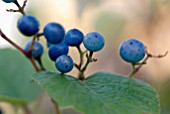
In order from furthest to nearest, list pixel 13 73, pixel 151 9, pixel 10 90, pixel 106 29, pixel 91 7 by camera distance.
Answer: pixel 91 7, pixel 106 29, pixel 151 9, pixel 13 73, pixel 10 90

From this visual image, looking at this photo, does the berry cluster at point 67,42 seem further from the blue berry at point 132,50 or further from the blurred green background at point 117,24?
the blurred green background at point 117,24

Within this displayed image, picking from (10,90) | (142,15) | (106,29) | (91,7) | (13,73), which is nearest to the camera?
(10,90)

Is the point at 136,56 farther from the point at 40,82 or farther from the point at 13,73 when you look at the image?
the point at 13,73

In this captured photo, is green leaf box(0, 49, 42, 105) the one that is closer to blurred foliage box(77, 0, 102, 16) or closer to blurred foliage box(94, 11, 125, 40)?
blurred foliage box(94, 11, 125, 40)

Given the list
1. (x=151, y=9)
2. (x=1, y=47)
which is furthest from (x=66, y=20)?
(x=1, y=47)

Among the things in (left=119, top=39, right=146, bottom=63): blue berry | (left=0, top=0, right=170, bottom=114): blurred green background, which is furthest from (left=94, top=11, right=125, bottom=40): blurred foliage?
(left=119, top=39, right=146, bottom=63): blue berry

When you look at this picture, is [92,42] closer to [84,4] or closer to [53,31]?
[53,31]

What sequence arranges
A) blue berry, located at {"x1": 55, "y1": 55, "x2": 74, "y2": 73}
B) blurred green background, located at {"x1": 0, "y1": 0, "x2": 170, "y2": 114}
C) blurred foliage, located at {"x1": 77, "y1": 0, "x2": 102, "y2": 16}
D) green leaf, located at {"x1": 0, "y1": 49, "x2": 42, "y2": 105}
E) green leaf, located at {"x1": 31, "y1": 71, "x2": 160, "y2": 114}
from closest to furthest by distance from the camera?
green leaf, located at {"x1": 31, "y1": 71, "x2": 160, "y2": 114}, blue berry, located at {"x1": 55, "y1": 55, "x2": 74, "y2": 73}, green leaf, located at {"x1": 0, "y1": 49, "x2": 42, "y2": 105}, blurred green background, located at {"x1": 0, "y1": 0, "x2": 170, "y2": 114}, blurred foliage, located at {"x1": 77, "y1": 0, "x2": 102, "y2": 16}
